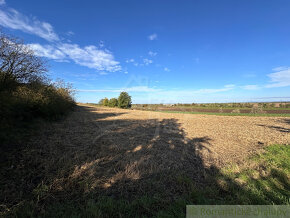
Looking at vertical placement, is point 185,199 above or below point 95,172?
below

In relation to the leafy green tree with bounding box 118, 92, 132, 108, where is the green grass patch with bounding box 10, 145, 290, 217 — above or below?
below

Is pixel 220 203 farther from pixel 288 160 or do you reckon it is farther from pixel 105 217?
pixel 288 160

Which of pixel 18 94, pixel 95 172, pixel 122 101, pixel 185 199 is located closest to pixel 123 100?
pixel 122 101

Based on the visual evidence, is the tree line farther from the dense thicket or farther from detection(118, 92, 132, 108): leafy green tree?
the dense thicket

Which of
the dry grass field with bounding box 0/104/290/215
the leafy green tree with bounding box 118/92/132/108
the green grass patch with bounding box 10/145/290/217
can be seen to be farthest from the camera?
the leafy green tree with bounding box 118/92/132/108

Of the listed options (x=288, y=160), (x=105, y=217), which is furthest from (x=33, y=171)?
(x=288, y=160)

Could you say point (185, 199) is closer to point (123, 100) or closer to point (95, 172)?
point (95, 172)

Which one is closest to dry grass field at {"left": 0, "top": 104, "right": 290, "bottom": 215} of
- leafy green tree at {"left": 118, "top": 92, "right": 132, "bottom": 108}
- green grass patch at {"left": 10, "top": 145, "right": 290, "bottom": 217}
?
A: green grass patch at {"left": 10, "top": 145, "right": 290, "bottom": 217}

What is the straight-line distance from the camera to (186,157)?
5305 millimetres

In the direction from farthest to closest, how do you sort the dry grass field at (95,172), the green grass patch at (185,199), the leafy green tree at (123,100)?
the leafy green tree at (123,100) < the dry grass field at (95,172) < the green grass patch at (185,199)

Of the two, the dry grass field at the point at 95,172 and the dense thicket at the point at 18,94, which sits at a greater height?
the dense thicket at the point at 18,94

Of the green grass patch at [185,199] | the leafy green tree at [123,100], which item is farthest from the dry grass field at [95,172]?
the leafy green tree at [123,100]

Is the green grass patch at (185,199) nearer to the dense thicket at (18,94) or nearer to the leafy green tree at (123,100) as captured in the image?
the dense thicket at (18,94)

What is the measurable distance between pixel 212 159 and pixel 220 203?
295cm
